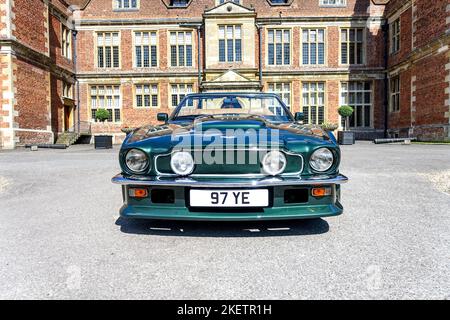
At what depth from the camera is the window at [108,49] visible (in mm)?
22828

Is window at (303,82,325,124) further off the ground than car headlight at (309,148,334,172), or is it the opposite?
window at (303,82,325,124)

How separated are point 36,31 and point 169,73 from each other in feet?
26.7

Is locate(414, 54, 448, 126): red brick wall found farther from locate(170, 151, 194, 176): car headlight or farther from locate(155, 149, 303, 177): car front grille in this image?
locate(170, 151, 194, 176): car headlight

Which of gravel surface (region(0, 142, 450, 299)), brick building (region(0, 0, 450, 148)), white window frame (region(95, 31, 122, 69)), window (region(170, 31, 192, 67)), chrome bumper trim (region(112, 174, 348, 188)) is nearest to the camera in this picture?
gravel surface (region(0, 142, 450, 299))

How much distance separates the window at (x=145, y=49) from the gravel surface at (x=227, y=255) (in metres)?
20.5

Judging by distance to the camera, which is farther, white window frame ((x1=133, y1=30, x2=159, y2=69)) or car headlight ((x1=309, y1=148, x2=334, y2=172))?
white window frame ((x1=133, y1=30, x2=159, y2=69))

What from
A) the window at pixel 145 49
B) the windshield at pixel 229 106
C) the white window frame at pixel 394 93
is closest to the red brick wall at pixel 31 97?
the window at pixel 145 49

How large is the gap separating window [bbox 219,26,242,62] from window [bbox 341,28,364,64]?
740cm

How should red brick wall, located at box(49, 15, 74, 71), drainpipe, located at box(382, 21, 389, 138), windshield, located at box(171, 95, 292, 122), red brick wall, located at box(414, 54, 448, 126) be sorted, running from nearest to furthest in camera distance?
windshield, located at box(171, 95, 292, 122), red brick wall, located at box(414, 54, 448, 126), red brick wall, located at box(49, 15, 74, 71), drainpipe, located at box(382, 21, 389, 138)

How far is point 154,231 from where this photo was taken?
286cm

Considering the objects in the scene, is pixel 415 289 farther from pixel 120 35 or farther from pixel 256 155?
pixel 120 35

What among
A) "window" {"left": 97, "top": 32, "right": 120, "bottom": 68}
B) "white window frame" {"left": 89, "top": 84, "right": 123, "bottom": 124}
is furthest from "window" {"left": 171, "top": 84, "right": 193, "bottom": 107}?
"window" {"left": 97, "top": 32, "right": 120, "bottom": 68}

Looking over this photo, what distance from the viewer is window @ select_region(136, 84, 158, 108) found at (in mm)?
22922

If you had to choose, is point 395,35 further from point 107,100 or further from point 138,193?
point 138,193
